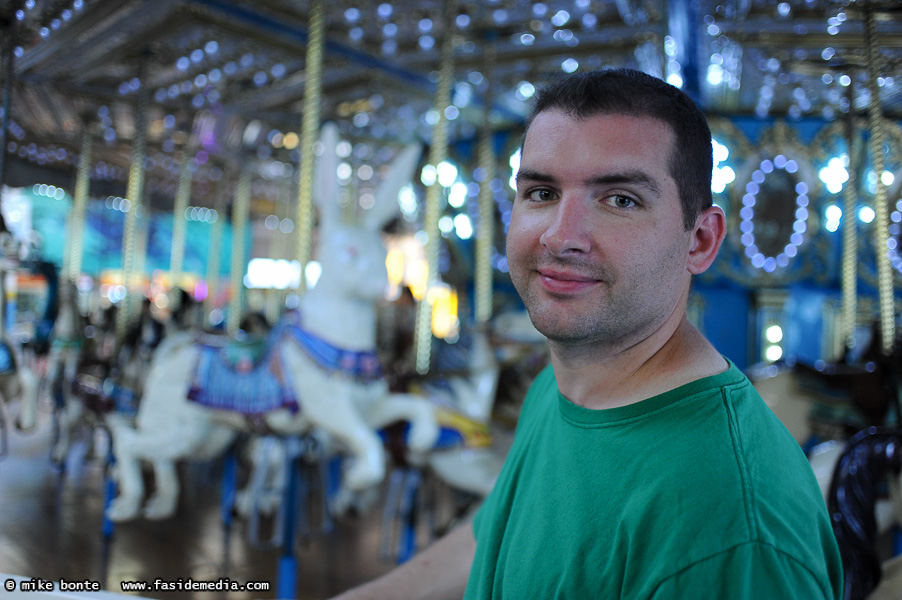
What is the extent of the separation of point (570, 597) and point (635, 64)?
4776 millimetres

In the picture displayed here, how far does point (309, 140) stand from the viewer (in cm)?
312

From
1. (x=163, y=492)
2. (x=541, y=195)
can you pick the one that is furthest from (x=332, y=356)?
(x=541, y=195)

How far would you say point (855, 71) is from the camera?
9.25ft

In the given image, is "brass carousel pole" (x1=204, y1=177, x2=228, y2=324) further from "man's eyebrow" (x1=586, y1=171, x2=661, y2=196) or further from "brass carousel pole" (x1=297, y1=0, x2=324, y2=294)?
"man's eyebrow" (x1=586, y1=171, x2=661, y2=196)

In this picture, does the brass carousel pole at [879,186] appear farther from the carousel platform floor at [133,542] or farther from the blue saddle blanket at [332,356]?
the carousel platform floor at [133,542]

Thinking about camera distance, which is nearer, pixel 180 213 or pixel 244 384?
pixel 244 384

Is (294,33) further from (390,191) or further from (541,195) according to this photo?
(541,195)

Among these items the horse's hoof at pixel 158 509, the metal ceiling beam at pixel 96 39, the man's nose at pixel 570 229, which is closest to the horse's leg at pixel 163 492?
the horse's hoof at pixel 158 509

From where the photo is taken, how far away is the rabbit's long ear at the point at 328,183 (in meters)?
2.65

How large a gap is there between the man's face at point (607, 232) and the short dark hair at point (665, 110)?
1cm

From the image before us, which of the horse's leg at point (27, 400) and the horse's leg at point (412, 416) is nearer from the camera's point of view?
the horse's leg at point (27, 400)

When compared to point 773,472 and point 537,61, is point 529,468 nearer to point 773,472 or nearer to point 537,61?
point 773,472

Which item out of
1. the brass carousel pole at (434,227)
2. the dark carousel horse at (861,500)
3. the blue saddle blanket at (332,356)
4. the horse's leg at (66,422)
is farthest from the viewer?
the brass carousel pole at (434,227)

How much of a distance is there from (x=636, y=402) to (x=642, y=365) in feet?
0.19
